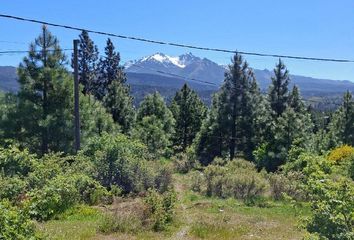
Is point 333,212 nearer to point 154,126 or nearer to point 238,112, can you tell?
point 154,126

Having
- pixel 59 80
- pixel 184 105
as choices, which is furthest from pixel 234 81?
pixel 59 80

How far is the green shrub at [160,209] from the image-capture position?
11.4m

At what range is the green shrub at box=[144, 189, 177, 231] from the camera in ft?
37.5

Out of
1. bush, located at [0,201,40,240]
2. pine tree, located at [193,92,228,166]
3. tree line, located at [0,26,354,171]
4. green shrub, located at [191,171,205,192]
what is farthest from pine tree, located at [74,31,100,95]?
bush, located at [0,201,40,240]

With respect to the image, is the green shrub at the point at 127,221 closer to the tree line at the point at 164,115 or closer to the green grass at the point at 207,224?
the green grass at the point at 207,224

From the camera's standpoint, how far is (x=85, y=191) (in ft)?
47.4

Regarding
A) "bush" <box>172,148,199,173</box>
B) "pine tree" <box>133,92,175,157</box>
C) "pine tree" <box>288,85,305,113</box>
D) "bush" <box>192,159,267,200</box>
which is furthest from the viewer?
"pine tree" <box>288,85,305,113</box>

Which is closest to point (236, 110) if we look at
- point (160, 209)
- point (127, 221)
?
point (160, 209)

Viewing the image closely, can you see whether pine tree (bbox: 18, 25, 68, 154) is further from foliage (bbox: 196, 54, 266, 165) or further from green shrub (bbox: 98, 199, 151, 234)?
foliage (bbox: 196, 54, 266, 165)

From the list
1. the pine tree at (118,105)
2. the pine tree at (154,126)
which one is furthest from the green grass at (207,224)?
the pine tree at (118,105)

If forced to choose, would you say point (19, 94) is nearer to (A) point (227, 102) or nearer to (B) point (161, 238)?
(B) point (161, 238)

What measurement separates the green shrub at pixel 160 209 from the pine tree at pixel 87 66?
1221 inches

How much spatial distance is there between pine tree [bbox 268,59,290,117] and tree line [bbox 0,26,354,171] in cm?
9

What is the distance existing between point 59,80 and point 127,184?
944 cm
